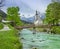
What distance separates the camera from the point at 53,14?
248 feet

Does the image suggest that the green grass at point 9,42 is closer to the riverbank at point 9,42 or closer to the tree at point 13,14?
the riverbank at point 9,42

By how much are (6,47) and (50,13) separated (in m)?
62.8

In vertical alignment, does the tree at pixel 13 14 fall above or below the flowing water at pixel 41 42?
above

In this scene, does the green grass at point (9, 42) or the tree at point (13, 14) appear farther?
the tree at point (13, 14)

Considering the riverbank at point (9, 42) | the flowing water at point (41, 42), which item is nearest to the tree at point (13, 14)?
the flowing water at point (41, 42)

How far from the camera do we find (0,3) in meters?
25.0

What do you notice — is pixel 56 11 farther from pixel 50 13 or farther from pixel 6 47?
pixel 6 47

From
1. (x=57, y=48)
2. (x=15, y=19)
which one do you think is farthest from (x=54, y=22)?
(x=57, y=48)

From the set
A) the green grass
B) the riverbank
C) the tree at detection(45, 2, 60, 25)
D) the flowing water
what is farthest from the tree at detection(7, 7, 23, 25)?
the green grass

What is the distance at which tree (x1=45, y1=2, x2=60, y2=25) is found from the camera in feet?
244

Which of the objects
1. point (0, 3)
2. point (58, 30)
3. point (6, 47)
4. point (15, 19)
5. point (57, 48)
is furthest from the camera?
point (15, 19)

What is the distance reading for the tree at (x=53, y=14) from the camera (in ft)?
244

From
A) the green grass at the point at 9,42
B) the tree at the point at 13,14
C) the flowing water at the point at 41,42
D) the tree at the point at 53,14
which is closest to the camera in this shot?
the green grass at the point at 9,42

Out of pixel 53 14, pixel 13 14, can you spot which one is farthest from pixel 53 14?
pixel 13 14
